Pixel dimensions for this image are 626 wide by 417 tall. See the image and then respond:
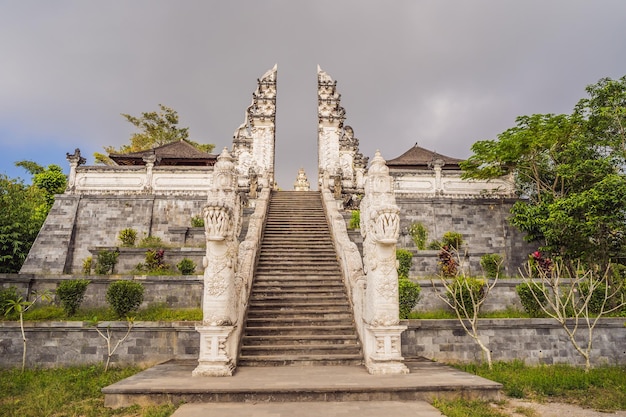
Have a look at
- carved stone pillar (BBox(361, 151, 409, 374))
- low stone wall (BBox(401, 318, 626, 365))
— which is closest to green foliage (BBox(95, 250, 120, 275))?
carved stone pillar (BBox(361, 151, 409, 374))

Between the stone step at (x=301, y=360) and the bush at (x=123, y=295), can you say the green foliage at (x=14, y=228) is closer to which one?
the bush at (x=123, y=295)

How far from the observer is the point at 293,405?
18.6 ft

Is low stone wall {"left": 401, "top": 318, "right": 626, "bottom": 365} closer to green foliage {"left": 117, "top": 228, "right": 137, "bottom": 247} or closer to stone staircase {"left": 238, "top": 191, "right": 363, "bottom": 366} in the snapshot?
stone staircase {"left": 238, "top": 191, "right": 363, "bottom": 366}

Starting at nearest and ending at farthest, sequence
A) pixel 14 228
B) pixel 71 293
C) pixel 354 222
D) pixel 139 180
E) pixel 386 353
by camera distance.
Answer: pixel 386 353 → pixel 71 293 → pixel 354 222 → pixel 14 228 → pixel 139 180

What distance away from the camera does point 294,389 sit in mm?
5895

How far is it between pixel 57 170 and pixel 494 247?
27.5 m

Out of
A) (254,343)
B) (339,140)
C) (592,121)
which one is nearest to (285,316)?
(254,343)

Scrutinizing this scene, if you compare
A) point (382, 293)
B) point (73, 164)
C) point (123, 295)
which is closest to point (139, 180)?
point (73, 164)

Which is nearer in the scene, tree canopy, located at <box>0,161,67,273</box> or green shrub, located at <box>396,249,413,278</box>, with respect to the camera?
green shrub, located at <box>396,249,413,278</box>

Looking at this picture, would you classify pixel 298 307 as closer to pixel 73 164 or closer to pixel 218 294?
pixel 218 294

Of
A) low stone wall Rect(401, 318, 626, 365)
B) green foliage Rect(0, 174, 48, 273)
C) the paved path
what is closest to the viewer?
the paved path

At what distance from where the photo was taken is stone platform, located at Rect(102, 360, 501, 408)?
584cm

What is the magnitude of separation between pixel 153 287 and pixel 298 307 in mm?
4570

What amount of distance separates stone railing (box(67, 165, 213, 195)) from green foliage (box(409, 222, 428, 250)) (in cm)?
923
